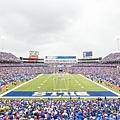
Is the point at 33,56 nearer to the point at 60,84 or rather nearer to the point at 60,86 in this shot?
the point at 60,84

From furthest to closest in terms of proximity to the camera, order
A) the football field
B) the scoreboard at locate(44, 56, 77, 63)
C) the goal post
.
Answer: the scoreboard at locate(44, 56, 77, 63) → the goal post → the football field

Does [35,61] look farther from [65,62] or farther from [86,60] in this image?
[86,60]

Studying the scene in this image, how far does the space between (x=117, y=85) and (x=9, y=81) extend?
2013cm

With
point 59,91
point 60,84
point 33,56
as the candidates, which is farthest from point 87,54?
point 59,91

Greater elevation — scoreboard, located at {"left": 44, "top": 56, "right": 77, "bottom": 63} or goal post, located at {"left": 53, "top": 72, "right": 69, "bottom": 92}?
scoreboard, located at {"left": 44, "top": 56, "right": 77, "bottom": 63}

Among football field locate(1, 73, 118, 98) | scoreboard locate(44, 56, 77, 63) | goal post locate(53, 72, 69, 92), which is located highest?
scoreboard locate(44, 56, 77, 63)

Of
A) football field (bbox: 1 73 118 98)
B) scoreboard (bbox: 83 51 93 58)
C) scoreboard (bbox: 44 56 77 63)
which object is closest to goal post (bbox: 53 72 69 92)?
football field (bbox: 1 73 118 98)

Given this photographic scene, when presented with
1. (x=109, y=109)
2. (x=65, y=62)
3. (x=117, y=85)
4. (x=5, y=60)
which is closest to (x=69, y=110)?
(x=109, y=109)

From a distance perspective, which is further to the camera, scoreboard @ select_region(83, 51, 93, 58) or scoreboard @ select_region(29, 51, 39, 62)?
scoreboard @ select_region(83, 51, 93, 58)

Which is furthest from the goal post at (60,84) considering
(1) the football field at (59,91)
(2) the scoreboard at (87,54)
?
(2) the scoreboard at (87,54)

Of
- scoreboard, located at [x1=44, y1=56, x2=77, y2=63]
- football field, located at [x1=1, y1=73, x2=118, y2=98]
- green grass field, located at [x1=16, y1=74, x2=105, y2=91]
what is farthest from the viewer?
scoreboard, located at [x1=44, y1=56, x2=77, y2=63]

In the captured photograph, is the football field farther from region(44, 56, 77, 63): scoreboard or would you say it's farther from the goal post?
region(44, 56, 77, 63): scoreboard

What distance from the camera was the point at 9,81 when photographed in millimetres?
47062

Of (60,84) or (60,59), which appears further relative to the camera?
(60,59)
